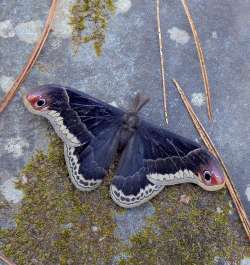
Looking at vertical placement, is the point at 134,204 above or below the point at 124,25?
below

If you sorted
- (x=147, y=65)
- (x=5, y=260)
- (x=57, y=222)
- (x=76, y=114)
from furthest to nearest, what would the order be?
(x=147, y=65) < (x=76, y=114) < (x=57, y=222) < (x=5, y=260)

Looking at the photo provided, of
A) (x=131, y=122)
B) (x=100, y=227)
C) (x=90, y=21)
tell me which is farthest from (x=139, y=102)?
(x=100, y=227)

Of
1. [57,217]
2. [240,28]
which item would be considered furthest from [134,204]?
[240,28]

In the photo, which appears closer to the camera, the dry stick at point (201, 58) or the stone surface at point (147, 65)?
the stone surface at point (147, 65)

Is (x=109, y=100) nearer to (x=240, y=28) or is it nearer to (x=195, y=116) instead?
(x=195, y=116)

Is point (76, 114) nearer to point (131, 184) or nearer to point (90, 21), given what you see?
point (131, 184)

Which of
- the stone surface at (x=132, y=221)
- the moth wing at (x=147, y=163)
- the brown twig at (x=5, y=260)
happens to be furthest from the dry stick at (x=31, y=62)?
the stone surface at (x=132, y=221)

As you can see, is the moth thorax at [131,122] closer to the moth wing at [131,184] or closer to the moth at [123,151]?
the moth at [123,151]
